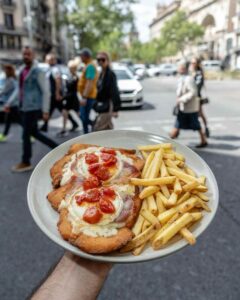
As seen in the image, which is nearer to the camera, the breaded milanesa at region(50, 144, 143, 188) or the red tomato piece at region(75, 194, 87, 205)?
the red tomato piece at region(75, 194, 87, 205)

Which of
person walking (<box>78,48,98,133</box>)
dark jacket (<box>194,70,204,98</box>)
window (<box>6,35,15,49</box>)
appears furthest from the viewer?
window (<box>6,35,15,49</box>)

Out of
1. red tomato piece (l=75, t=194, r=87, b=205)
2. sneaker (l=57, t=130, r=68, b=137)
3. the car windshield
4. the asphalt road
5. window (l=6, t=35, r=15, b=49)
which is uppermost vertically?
window (l=6, t=35, r=15, b=49)

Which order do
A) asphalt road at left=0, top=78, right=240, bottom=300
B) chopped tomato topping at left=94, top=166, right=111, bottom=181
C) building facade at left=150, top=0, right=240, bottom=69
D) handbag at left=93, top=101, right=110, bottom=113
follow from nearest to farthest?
1. chopped tomato topping at left=94, top=166, right=111, bottom=181
2. asphalt road at left=0, top=78, right=240, bottom=300
3. handbag at left=93, top=101, right=110, bottom=113
4. building facade at left=150, top=0, right=240, bottom=69

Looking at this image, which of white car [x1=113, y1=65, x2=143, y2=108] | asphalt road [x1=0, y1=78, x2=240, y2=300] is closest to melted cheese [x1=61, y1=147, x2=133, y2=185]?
asphalt road [x1=0, y1=78, x2=240, y2=300]

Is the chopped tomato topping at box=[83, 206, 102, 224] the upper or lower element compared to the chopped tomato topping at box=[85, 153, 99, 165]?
lower

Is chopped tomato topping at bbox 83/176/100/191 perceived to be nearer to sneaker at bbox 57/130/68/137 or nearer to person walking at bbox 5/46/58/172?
person walking at bbox 5/46/58/172

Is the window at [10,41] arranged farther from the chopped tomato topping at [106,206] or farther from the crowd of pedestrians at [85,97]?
the chopped tomato topping at [106,206]

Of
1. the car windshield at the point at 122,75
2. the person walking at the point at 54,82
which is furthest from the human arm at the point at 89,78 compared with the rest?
the car windshield at the point at 122,75
